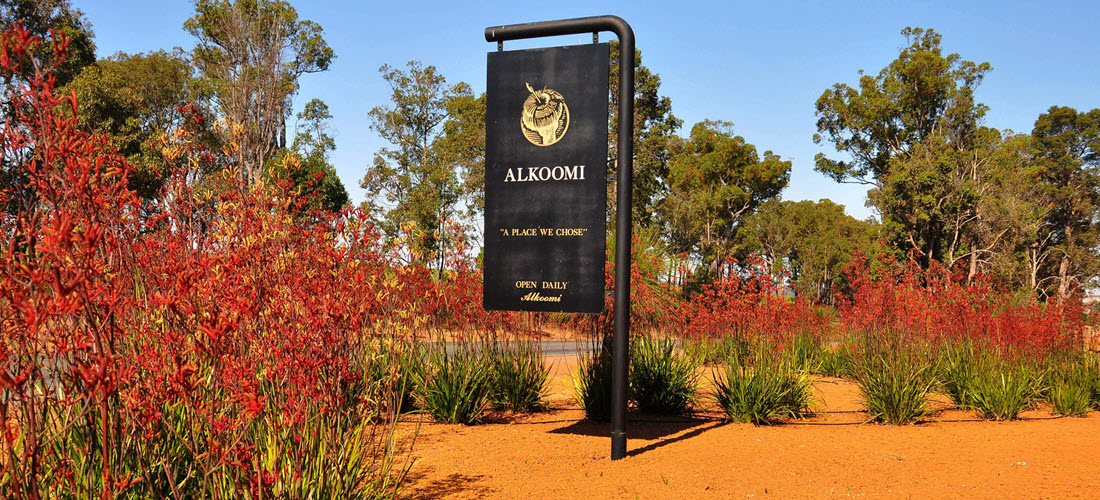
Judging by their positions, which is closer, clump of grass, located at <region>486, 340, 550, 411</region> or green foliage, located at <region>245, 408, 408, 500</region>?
green foliage, located at <region>245, 408, 408, 500</region>

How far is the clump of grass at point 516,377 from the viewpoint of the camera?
6.77 meters

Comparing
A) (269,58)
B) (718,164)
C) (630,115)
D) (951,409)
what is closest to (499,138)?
(630,115)

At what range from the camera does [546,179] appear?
5.65 metres

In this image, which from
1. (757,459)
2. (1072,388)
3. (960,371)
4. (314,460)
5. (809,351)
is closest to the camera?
(314,460)

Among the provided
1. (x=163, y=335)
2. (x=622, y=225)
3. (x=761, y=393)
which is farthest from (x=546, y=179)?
(x=163, y=335)

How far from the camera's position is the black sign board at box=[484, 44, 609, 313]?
5508mm

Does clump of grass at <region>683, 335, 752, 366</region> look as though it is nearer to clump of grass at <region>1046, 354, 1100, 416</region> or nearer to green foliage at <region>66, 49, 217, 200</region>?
clump of grass at <region>1046, 354, 1100, 416</region>

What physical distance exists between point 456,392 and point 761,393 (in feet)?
9.49

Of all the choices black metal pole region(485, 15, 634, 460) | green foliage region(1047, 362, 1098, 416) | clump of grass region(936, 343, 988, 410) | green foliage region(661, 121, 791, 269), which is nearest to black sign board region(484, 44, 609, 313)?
black metal pole region(485, 15, 634, 460)

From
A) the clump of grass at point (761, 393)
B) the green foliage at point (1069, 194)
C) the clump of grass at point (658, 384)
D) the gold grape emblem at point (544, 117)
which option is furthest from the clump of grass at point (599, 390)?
the green foliage at point (1069, 194)

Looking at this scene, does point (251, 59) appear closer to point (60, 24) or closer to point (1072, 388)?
point (60, 24)

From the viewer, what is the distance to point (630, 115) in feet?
17.6

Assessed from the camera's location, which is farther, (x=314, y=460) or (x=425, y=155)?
(x=425, y=155)

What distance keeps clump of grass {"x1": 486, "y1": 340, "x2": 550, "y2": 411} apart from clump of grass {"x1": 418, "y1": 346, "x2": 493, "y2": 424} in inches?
12.7
